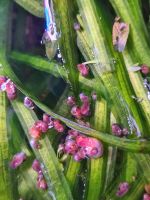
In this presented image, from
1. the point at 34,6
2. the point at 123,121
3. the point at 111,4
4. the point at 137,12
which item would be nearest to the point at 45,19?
the point at 34,6

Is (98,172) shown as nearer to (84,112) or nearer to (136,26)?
(84,112)

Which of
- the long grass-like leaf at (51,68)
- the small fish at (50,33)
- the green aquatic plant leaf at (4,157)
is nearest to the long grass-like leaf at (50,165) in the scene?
the green aquatic plant leaf at (4,157)

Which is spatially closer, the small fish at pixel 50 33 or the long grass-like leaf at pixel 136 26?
the long grass-like leaf at pixel 136 26

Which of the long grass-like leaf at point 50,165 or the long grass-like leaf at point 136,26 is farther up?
the long grass-like leaf at point 136,26

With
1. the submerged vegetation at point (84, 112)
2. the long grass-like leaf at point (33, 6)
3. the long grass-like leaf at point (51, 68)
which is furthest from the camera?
the long grass-like leaf at point (33, 6)

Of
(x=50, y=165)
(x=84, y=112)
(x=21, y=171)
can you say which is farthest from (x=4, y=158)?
(x=84, y=112)

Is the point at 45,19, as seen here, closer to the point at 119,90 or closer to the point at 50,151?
the point at 119,90

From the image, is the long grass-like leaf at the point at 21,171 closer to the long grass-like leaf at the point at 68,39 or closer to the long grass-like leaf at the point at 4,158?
the long grass-like leaf at the point at 4,158

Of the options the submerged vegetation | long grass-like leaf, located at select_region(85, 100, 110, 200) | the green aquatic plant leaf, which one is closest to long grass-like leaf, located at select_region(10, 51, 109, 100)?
the submerged vegetation

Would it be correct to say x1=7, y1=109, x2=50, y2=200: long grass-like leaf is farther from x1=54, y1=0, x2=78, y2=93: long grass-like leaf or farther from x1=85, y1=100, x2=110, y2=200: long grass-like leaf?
x1=54, y1=0, x2=78, y2=93: long grass-like leaf
